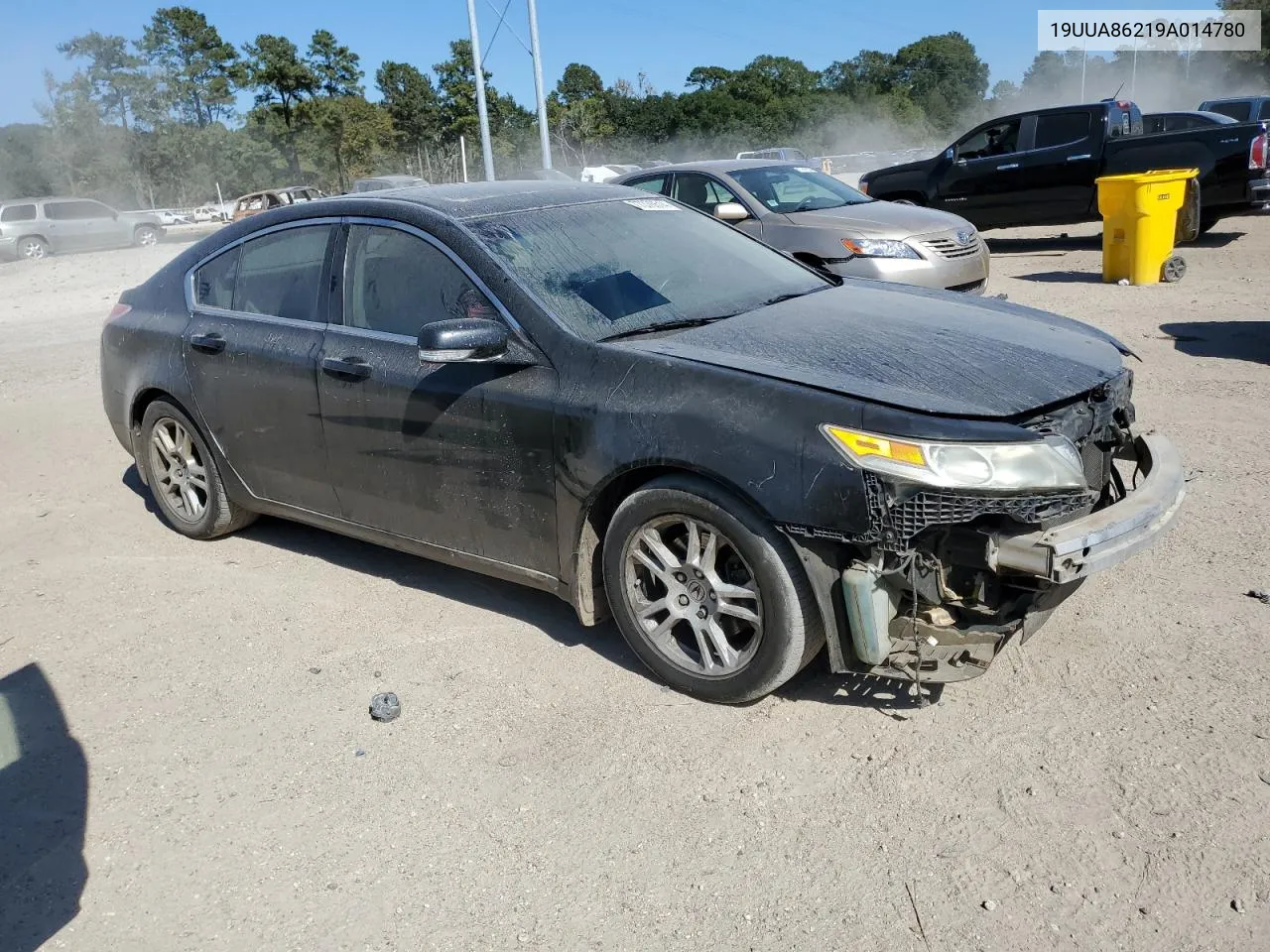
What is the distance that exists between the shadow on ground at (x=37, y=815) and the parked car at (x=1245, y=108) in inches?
817

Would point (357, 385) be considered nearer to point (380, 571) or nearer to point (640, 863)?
point (380, 571)

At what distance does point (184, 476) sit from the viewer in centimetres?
555

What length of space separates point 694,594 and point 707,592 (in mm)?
59

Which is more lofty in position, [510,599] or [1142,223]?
[1142,223]

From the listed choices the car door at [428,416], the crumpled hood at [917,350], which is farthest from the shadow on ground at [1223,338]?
the car door at [428,416]

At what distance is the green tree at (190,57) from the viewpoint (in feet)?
211

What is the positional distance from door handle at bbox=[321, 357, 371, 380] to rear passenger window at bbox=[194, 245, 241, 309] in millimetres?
982

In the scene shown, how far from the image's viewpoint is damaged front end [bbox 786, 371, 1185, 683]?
3.05 m

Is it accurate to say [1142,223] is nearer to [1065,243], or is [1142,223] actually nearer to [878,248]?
[878,248]

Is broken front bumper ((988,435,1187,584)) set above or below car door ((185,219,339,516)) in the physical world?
below

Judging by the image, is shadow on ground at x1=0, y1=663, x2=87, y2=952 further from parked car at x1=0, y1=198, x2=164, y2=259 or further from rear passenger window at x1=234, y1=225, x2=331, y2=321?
parked car at x1=0, y1=198, x2=164, y2=259

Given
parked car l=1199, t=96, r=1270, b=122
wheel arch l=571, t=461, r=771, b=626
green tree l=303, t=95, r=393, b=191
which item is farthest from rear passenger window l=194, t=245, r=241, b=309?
green tree l=303, t=95, r=393, b=191

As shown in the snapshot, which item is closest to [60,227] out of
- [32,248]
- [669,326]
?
[32,248]

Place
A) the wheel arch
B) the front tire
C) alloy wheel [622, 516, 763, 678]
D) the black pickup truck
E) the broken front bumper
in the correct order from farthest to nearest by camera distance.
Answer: the black pickup truck, the front tire, the wheel arch, alloy wheel [622, 516, 763, 678], the broken front bumper
